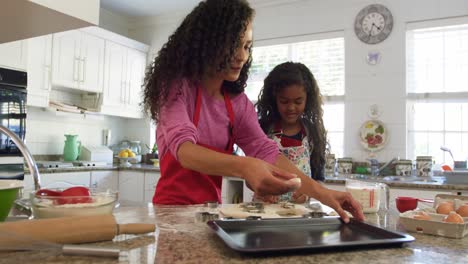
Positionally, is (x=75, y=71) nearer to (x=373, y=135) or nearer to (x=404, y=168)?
(x=373, y=135)

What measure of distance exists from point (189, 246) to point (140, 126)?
3734mm

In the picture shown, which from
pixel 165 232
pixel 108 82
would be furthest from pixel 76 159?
pixel 165 232

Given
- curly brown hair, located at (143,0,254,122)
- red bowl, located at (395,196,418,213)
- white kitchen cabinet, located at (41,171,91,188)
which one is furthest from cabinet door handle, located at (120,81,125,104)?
red bowl, located at (395,196,418,213)

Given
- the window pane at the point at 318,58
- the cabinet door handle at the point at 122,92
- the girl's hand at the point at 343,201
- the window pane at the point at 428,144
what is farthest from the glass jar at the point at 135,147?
the girl's hand at the point at 343,201

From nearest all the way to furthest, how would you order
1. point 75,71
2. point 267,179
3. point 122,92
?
1. point 267,179
2. point 75,71
3. point 122,92

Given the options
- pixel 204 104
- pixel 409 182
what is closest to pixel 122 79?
pixel 409 182

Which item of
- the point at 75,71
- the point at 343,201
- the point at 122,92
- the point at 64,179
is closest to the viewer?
the point at 343,201

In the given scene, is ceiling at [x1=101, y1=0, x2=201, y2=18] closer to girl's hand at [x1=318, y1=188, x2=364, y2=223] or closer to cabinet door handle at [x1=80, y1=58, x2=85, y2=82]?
cabinet door handle at [x1=80, y1=58, x2=85, y2=82]

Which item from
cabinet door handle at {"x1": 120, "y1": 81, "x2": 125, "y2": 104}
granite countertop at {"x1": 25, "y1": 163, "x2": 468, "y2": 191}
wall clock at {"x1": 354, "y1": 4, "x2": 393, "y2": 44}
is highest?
wall clock at {"x1": 354, "y1": 4, "x2": 393, "y2": 44}

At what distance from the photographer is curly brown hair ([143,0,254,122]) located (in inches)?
41.6

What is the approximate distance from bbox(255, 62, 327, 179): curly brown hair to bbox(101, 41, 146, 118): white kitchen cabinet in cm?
218

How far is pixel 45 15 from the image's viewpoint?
3.11ft

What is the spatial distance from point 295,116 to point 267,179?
92 centimetres

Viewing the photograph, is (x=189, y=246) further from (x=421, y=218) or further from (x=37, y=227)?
(x=421, y=218)
